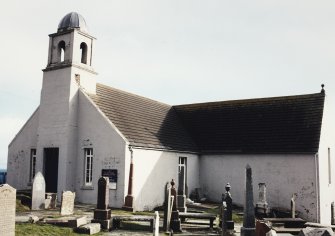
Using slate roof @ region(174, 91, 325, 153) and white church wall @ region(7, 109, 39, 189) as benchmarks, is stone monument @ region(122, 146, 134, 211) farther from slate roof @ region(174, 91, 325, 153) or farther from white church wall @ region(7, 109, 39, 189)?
white church wall @ region(7, 109, 39, 189)

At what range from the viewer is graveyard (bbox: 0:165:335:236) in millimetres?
11063

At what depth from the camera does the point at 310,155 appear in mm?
22609

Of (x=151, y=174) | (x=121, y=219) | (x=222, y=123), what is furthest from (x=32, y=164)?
(x=222, y=123)

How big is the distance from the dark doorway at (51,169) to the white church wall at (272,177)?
10.1 m

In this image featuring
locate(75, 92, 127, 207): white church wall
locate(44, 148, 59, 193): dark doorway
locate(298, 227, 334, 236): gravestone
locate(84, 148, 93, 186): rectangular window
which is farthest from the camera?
locate(44, 148, 59, 193): dark doorway

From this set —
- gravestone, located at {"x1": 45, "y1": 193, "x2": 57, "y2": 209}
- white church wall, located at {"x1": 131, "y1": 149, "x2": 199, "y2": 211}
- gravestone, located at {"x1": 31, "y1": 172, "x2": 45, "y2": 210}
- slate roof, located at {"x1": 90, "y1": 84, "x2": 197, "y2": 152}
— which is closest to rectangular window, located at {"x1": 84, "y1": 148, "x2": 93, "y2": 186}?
slate roof, located at {"x1": 90, "y1": 84, "x2": 197, "y2": 152}

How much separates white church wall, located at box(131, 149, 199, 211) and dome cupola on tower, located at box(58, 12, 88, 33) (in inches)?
342

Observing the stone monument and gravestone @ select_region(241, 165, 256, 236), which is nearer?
gravestone @ select_region(241, 165, 256, 236)

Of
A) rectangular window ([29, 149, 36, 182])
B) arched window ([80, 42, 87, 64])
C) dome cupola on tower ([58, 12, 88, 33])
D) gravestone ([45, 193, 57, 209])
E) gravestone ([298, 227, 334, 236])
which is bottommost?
gravestone ([45, 193, 57, 209])

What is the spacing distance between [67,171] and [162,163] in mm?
5725

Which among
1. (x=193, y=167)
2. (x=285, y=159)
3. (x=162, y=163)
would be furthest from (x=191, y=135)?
(x=285, y=159)

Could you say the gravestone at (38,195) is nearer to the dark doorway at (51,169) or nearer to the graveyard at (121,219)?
the graveyard at (121,219)

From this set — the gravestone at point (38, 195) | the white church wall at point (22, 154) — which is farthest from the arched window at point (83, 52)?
the gravestone at point (38, 195)

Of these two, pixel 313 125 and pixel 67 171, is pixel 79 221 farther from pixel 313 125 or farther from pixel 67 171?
pixel 313 125
